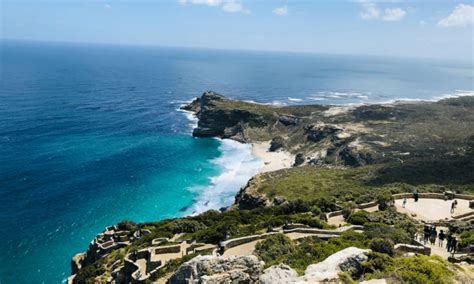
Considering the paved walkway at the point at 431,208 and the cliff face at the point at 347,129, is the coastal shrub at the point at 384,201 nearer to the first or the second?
the paved walkway at the point at 431,208

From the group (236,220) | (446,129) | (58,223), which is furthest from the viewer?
(446,129)

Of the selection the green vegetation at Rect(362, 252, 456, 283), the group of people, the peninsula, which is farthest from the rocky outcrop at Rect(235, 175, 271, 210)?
the green vegetation at Rect(362, 252, 456, 283)

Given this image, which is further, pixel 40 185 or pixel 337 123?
pixel 337 123

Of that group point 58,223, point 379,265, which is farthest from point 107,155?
point 379,265

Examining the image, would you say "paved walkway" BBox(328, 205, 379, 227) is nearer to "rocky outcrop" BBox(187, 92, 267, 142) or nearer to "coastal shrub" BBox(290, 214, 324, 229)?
"coastal shrub" BBox(290, 214, 324, 229)

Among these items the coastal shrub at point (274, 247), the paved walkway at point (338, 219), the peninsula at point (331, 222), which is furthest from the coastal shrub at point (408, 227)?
the coastal shrub at point (274, 247)

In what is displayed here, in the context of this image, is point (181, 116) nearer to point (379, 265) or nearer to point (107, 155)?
point (107, 155)

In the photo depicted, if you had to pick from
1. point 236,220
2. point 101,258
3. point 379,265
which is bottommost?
point 101,258
